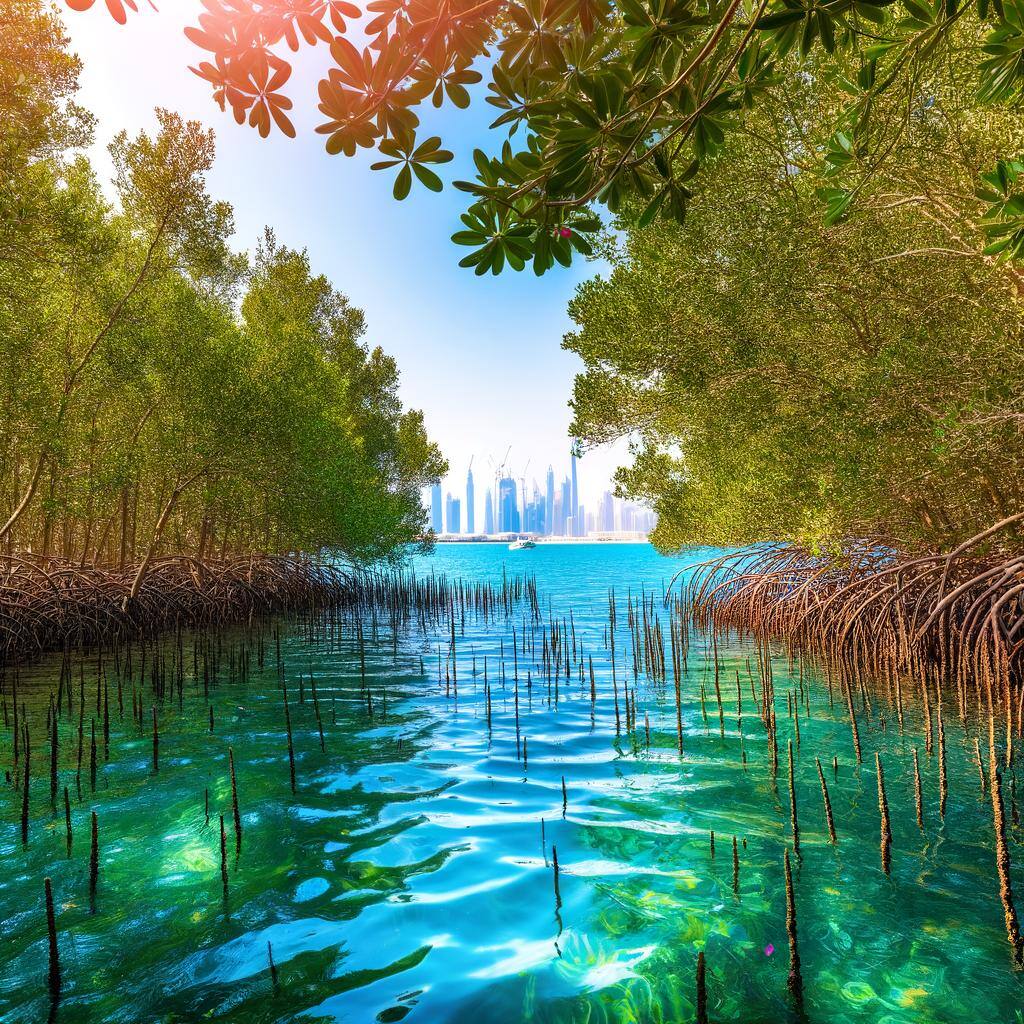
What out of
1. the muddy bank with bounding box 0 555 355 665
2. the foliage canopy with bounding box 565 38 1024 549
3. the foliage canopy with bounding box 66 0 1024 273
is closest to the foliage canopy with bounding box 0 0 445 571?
the muddy bank with bounding box 0 555 355 665

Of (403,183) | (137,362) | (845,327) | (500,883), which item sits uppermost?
(137,362)

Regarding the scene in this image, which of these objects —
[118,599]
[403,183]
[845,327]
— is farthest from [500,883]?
[118,599]

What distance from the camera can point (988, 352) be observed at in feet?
28.1

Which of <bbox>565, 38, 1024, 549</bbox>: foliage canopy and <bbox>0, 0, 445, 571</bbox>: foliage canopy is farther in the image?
<bbox>0, 0, 445, 571</bbox>: foliage canopy

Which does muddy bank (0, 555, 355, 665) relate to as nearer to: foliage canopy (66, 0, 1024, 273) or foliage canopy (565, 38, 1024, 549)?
foliage canopy (565, 38, 1024, 549)

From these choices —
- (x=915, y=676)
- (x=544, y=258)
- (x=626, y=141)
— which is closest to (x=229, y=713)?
(x=544, y=258)

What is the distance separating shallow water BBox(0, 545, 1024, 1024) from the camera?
3936 mm

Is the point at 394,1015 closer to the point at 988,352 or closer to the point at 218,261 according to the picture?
the point at 988,352

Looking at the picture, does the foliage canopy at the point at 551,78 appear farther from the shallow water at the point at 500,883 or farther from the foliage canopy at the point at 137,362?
the foliage canopy at the point at 137,362

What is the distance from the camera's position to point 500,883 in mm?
5242

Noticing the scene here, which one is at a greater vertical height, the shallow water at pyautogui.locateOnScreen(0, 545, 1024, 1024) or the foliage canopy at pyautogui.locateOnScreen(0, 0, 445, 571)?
the foliage canopy at pyautogui.locateOnScreen(0, 0, 445, 571)

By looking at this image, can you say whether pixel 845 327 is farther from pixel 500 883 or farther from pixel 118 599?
pixel 118 599

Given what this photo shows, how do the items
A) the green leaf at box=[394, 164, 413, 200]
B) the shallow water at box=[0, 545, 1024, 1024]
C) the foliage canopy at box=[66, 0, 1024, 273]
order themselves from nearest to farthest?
the foliage canopy at box=[66, 0, 1024, 273], the green leaf at box=[394, 164, 413, 200], the shallow water at box=[0, 545, 1024, 1024]

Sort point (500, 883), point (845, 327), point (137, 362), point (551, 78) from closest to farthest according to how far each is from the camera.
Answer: point (551, 78)
point (500, 883)
point (845, 327)
point (137, 362)
